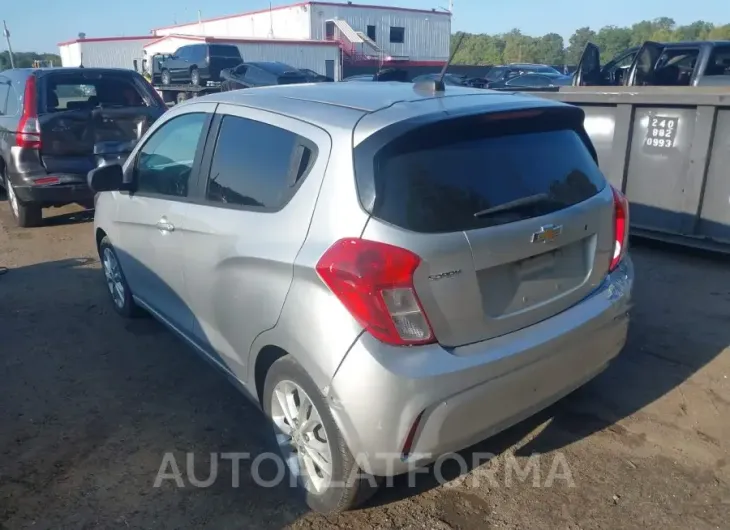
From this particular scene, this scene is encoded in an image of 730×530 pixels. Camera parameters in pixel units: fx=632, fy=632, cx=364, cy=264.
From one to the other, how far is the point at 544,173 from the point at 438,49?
161 feet

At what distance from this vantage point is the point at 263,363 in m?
2.94

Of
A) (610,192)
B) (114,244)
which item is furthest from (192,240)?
(610,192)

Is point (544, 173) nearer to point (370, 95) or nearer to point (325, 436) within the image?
point (370, 95)

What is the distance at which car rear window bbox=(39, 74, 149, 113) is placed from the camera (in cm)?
749

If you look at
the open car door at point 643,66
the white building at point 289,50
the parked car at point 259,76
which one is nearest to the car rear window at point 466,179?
the open car door at point 643,66

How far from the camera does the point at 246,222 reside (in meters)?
2.93

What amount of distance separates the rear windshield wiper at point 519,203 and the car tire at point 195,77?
23.3 metres

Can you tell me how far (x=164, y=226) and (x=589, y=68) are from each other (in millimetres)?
7511

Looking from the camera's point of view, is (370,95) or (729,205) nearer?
(370,95)

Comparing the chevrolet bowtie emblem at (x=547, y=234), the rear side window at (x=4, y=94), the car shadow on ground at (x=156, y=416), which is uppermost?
the rear side window at (x=4, y=94)

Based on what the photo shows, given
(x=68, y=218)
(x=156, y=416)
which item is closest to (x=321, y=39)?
(x=68, y=218)

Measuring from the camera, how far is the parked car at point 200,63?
23844 millimetres

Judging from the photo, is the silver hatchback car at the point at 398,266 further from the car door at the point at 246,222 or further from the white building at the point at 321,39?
the white building at the point at 321,39

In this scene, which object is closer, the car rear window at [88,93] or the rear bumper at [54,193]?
the rear bumper at [54,193]
